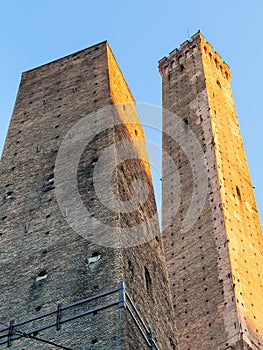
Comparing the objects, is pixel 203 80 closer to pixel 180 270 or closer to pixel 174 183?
pixel 174 183

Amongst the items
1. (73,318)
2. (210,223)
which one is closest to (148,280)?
(73,318)

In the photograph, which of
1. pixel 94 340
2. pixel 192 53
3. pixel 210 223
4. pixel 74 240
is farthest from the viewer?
pixel 192 53

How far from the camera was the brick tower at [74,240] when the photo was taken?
10.8 metres

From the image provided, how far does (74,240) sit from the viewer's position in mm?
12211

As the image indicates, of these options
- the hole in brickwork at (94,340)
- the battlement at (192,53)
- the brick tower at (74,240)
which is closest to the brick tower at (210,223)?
the battlement at (192,53)

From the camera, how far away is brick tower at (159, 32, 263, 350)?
20.4 meters

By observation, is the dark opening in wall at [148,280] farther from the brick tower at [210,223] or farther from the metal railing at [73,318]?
the brick tower at [210,223]

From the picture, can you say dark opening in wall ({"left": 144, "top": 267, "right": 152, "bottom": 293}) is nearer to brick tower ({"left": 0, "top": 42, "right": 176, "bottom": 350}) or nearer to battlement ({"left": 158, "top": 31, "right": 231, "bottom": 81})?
brick tower ({"left": 0, "top": 42, "right": 176, "bottom": 350})

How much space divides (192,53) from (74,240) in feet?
65.7

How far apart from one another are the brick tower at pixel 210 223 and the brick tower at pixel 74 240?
227 inches

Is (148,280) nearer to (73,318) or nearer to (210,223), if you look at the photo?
(73,318)

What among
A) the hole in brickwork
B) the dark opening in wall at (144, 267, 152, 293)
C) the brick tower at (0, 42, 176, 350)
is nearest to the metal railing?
the brick tower at (0, 42, 176, 350)

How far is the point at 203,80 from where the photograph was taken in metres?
29.2

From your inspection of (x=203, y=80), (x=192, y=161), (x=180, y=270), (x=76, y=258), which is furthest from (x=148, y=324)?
(x=203, y=80)
